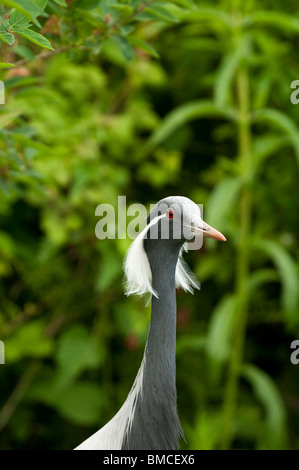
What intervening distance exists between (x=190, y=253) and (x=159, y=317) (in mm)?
1806

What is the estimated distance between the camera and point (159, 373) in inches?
42.8

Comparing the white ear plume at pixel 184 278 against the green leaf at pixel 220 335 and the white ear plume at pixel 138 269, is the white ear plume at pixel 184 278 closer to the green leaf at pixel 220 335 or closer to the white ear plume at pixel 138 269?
the white ear plume at pixel 138 269

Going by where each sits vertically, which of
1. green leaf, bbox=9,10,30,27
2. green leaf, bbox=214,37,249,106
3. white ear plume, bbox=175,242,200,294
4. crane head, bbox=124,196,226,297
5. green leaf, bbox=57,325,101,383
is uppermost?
green leaf, bbox=214,37,249,106

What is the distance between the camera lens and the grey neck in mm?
1074

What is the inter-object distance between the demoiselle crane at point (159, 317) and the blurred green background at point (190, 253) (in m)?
0.88

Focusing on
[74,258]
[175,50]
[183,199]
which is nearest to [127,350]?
[74,258]

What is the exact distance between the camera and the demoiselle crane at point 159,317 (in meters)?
1.05

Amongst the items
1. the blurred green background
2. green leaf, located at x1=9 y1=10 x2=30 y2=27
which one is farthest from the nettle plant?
the blurred green background

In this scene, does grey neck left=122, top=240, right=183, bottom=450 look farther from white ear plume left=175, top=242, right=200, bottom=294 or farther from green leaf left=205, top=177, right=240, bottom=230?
green leaf left=205, top=177, right=240, bottom=230

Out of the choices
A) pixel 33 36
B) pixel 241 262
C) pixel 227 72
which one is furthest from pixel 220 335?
pixel 33 36

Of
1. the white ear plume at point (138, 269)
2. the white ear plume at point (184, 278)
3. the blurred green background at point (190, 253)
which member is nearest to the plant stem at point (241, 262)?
the blurred green background at point (190, 253)

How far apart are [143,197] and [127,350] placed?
0.70 meters

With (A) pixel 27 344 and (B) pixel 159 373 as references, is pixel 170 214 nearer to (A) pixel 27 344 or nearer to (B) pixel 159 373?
(B) pixel 159 373

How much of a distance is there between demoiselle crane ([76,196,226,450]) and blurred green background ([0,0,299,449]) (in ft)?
2.89
